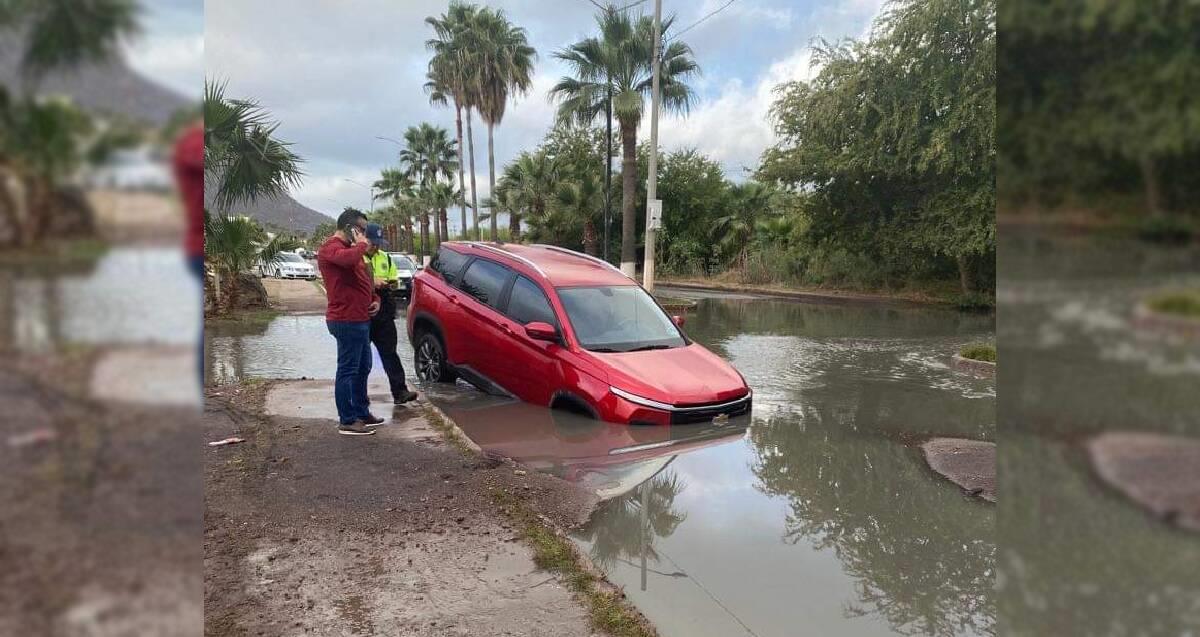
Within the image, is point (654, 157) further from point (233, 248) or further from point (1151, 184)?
point (1151, 184)

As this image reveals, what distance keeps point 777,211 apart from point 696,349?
94.4 feet

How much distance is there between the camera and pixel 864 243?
77.5 ft

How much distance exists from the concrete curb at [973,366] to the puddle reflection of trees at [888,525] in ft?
13.3

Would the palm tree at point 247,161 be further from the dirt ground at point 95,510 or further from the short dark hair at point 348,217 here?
the dirt ground at point 95,510

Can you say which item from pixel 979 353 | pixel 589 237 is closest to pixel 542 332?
pixel 979 353

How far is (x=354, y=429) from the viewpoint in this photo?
20.5 feet

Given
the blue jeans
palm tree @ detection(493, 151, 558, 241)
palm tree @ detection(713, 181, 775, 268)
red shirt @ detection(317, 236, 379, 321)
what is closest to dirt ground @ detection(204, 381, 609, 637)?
the blue jeans

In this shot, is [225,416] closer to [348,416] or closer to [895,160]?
[348,416]

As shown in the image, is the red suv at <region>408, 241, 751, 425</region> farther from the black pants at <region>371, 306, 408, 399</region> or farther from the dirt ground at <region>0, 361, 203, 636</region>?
the dirt ground at <region>0, 361, 203, 636</region>

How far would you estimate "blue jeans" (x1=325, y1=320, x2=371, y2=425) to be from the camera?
6.23m

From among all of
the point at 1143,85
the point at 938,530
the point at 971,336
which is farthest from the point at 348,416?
the point at 971,336

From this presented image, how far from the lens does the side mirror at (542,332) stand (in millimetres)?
6969

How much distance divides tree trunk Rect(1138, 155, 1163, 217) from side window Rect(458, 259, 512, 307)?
24.2 feet

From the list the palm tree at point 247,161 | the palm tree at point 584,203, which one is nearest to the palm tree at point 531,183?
the palm tree at point 584,203
